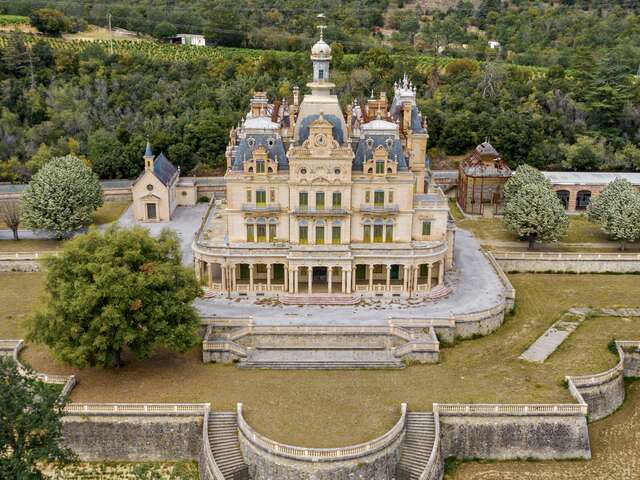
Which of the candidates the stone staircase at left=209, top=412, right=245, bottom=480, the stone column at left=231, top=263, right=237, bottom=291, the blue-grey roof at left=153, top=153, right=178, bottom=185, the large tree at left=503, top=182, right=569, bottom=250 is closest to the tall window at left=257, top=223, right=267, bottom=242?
the stone column at left=231, top=263, right=237, bottom=291

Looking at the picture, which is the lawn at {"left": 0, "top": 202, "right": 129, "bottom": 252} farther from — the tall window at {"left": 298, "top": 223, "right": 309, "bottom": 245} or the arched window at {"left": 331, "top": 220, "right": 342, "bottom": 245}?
the arched window at {"left": 331, "top": 220, "right": 342, "bottom": 245}

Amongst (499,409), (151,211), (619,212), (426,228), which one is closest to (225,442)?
(499,409)

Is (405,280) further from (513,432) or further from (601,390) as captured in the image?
(513,432)

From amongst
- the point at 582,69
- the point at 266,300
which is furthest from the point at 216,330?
the point at 582,69

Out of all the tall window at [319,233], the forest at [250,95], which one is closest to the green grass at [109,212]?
the forest at [250,95]

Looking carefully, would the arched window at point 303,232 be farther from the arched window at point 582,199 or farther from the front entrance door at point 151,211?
the arched window at point 582,199

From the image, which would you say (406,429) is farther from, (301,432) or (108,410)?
(108,410)
